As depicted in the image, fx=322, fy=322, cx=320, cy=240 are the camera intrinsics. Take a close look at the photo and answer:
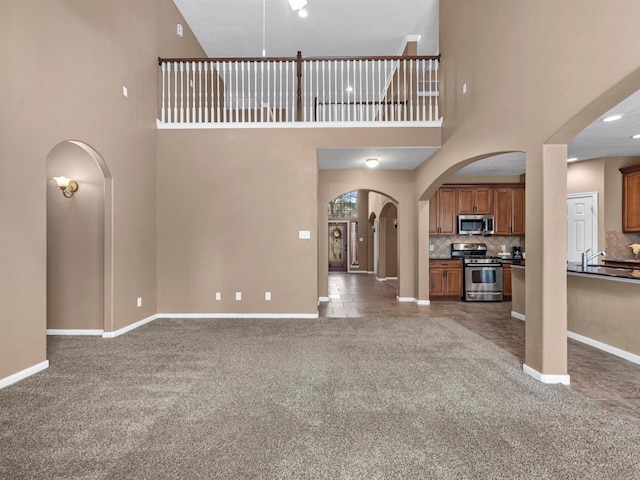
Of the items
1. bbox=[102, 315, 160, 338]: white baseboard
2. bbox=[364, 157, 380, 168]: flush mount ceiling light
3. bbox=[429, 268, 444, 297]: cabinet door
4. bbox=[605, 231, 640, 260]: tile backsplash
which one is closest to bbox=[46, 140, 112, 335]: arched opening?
bbox=[102, 315, 160, 338]: white baseboard

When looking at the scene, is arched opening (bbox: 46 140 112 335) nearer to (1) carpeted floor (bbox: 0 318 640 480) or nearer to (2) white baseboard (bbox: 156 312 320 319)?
(1) carpeted floor (bbox: 0 318 640 480)

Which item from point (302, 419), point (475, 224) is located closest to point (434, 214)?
point (475, 224)

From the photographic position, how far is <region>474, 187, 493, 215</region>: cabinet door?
700cm

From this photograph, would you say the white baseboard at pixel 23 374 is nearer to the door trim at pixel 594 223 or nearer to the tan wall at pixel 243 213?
the tan wall at pixel 243 213

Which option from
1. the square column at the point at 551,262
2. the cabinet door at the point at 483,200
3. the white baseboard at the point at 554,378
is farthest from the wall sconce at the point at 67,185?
the cabinet door at the point at 483,200

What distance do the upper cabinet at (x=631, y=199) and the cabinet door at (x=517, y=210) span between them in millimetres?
1635

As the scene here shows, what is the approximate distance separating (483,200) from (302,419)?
21.0 ft

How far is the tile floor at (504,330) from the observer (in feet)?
8.73

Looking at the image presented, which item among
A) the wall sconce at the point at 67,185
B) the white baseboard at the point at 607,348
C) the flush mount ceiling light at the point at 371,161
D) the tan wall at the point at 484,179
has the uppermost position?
the flush mount ceiling light at the point at 371,161

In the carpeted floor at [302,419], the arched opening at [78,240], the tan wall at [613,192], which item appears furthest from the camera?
the tan wall at [613,192]

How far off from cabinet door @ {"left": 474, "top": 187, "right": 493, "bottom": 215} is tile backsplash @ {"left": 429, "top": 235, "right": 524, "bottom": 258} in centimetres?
62

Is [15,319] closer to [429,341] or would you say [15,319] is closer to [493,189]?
[429,341]

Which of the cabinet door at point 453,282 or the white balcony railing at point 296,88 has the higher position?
the white balcony railing at point 296,88

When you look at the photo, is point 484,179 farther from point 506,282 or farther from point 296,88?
point 296,88
